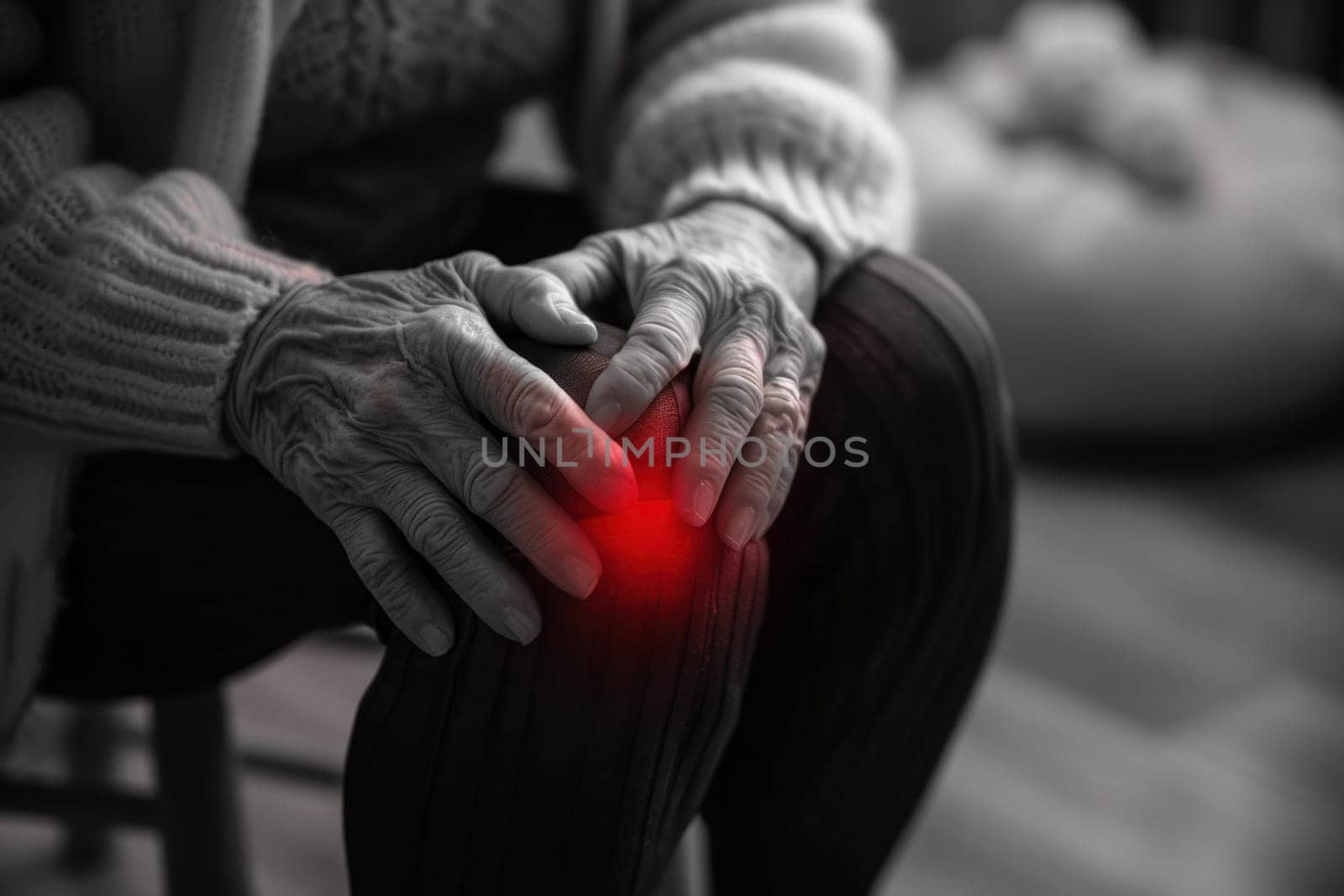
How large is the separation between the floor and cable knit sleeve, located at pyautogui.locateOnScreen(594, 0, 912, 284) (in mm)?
610

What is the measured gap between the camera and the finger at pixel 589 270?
0.52 meters

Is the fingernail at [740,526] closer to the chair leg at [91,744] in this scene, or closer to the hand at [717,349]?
the hand at [717,349]

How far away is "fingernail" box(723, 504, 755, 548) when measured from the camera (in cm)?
48

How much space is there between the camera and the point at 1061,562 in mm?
1497

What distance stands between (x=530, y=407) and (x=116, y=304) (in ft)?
0.66

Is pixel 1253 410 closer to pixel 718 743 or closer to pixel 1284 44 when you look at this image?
pixel 1284 44

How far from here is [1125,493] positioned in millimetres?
1629

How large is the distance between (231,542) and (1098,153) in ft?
5.08

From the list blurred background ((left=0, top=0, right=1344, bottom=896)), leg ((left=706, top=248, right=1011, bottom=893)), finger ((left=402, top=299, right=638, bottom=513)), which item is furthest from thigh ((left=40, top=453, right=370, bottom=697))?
blurred background ((left=0, top=0, right=1344, bottom=896))

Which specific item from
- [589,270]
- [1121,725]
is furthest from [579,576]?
[1121,725]

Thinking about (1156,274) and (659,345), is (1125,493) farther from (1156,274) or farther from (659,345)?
(659,345)

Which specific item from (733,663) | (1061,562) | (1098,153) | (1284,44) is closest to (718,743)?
(733,663)

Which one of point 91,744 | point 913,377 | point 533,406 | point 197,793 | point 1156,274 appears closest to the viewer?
point 533,406

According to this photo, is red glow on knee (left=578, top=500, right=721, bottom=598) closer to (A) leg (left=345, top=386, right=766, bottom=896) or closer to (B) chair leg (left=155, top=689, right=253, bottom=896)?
(A) leg (left=345, top=386, right=766, bottom=896)
